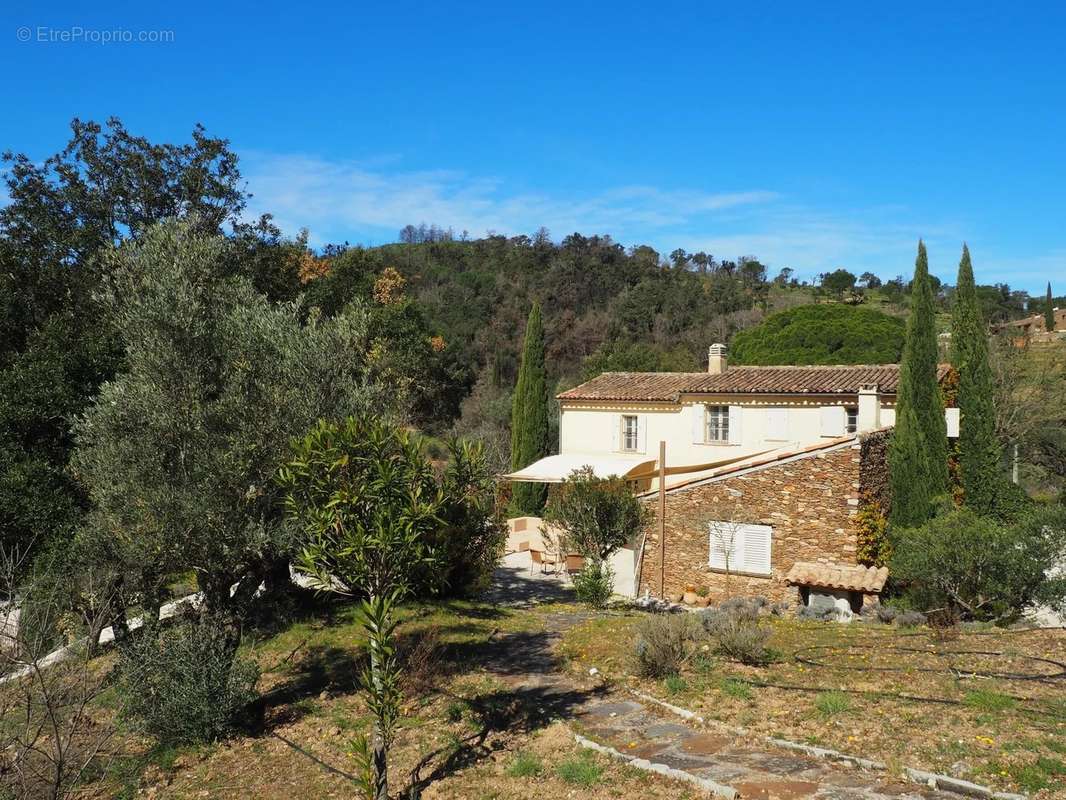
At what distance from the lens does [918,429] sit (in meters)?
24.1

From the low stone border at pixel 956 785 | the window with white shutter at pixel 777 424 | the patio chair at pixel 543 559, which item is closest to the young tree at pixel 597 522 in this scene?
the patio chair at pixel 543 559

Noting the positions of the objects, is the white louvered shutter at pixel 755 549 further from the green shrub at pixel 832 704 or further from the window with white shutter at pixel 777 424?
the green shrub at pixel 832 704

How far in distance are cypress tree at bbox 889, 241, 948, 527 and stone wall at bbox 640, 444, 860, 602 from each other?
135 inches

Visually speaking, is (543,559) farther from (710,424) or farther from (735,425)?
(735,425)

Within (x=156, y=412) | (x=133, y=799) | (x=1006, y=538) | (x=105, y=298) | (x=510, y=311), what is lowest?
(x=133, y=799)

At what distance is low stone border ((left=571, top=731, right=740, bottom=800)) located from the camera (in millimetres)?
7785

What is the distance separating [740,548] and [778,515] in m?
1.41

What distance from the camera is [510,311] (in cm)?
7256

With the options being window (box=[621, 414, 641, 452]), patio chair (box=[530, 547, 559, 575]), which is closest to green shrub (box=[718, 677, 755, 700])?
patio chair (box=[530, 547, 559, 575])

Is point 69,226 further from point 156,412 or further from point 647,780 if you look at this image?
point 647,780

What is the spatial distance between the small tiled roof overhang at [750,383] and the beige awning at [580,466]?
2.60 metres

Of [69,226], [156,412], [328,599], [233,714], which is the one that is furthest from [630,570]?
[69,226]

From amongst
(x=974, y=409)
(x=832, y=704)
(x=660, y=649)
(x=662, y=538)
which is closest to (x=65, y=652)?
(x=660, y=649)

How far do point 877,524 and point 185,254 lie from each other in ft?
60.4
